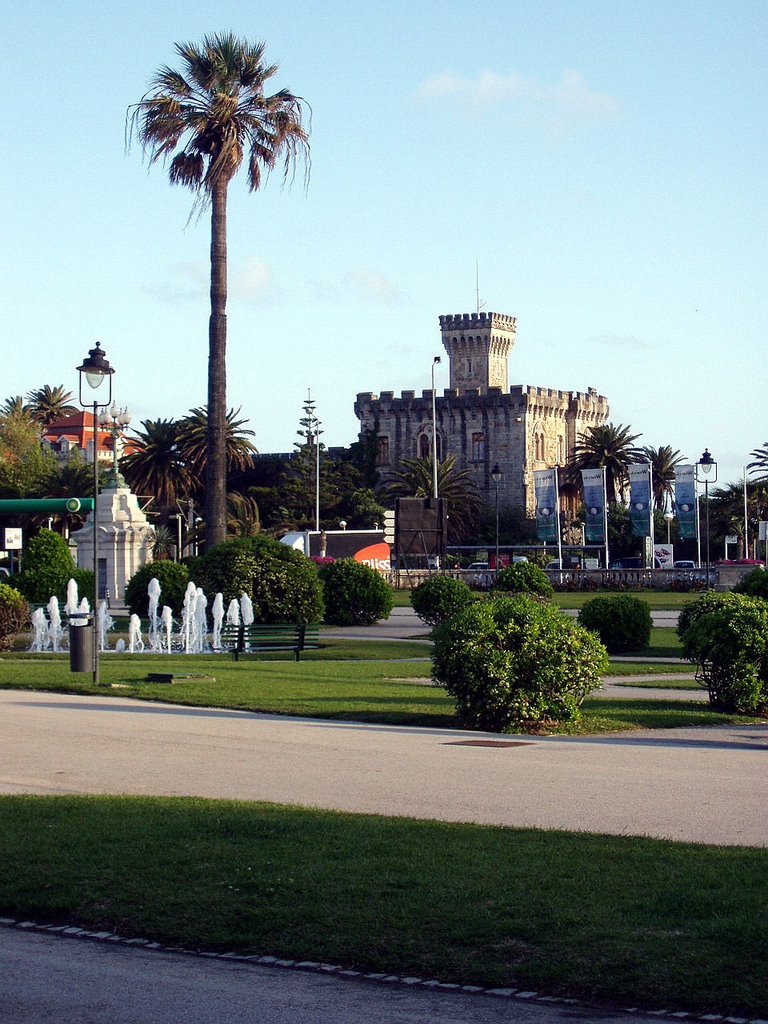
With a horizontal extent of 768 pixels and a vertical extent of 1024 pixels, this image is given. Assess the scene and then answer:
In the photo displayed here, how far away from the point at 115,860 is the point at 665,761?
21.7ft

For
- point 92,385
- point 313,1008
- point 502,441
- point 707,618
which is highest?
point 502,441

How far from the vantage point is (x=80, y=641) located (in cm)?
2125

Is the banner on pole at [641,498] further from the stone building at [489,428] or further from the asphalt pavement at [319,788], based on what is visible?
the asphalt pavement at [319,788]

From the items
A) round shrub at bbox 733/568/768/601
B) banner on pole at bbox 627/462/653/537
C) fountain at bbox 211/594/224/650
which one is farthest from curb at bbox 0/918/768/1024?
banner on pole at bbox 627/462/653/537

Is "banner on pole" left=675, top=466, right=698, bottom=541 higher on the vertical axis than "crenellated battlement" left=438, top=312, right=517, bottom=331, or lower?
lower

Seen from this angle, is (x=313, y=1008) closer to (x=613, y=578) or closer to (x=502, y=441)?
(x=613, y=578)

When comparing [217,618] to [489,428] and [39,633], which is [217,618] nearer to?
[39,633]

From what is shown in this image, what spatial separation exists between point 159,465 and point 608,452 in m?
35.2

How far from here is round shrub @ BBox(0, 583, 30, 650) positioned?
91.8ft

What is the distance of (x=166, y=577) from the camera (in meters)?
35.2

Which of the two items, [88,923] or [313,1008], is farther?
[88,923]

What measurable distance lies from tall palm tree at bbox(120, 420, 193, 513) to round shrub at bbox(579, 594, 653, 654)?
5644 cm

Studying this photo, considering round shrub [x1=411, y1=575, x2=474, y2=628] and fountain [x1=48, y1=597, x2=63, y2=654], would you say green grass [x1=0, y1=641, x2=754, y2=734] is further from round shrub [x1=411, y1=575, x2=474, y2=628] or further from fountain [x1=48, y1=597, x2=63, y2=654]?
round shrub [x1=411, y1=575, x2=474, y2=628]

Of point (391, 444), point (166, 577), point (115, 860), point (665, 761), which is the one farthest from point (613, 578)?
point (115, 860)
